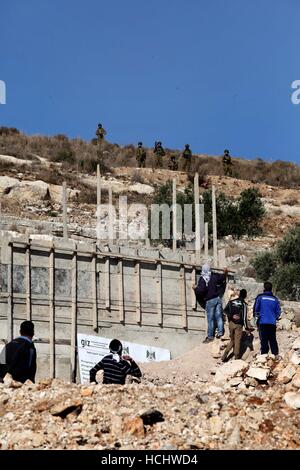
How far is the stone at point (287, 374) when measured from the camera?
1038cm

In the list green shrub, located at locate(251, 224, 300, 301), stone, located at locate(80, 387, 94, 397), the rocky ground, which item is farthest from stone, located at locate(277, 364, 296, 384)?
green shrub, located at locate(251, 224, 300, 301)

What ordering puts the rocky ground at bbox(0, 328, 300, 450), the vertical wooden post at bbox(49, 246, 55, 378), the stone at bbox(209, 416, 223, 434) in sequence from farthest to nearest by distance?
1. the vertical wooden post at bbox(49, 246, 55, 378)
2. the stone at bbox(209, 416, 223, 434)
3. the rocky ground at bbox(0, 328, 300, 450)

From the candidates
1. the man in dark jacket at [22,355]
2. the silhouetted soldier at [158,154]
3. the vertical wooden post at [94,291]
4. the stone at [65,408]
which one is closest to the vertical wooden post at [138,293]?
the vertical wooden post at [94,291]

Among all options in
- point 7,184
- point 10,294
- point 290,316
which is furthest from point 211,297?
point 7,184

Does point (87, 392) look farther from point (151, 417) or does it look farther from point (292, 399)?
point (292, 399)

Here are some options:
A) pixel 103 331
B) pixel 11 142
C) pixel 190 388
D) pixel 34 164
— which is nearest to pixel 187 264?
pixel 103 331

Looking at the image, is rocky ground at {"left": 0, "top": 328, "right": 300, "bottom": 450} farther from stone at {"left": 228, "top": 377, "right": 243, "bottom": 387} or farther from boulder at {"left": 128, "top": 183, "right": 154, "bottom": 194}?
boulder at {"left": 128, "top": 183, "right": 154, "bottom": 194}

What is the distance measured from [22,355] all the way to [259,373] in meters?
2.90

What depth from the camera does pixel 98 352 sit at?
15117mm

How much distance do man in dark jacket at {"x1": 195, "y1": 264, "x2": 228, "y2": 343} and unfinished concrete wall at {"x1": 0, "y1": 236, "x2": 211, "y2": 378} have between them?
236mm

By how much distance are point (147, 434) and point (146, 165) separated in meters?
37.6

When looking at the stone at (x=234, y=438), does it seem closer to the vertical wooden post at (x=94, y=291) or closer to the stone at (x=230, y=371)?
the stone at (x=230, y=371)

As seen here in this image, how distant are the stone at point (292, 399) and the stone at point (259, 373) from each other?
97 cm

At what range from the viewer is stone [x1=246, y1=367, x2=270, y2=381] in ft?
34.7
